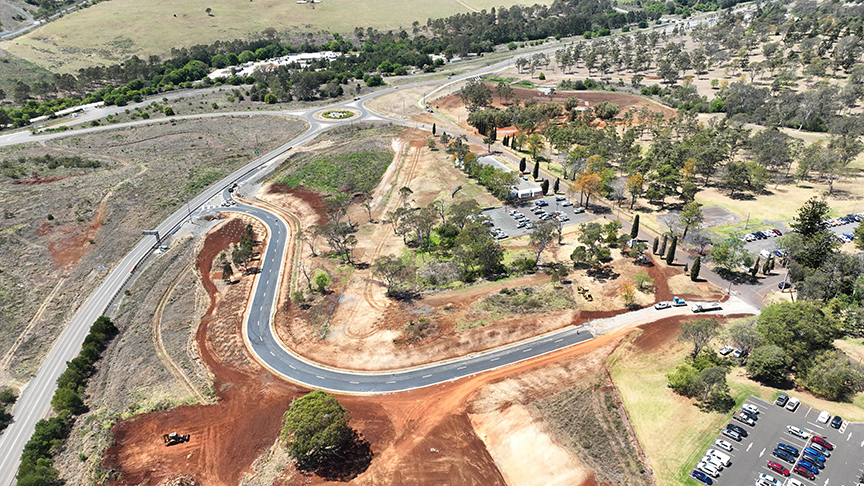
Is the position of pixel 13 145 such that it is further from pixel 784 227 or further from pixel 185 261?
pixel 784 227

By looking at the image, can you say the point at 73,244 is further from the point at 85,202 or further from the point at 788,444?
the point at 788,444

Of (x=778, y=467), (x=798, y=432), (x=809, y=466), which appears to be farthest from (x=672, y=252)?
(x=778, y=467)

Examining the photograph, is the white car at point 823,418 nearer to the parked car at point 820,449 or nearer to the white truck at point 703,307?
the parked car at point 820,449

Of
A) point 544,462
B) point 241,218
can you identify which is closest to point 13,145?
point 241,218

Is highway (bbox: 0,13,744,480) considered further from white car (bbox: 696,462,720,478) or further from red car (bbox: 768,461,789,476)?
red car (bbox: 768,461,789,476)

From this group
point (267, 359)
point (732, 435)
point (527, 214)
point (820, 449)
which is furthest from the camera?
point (527, 214)

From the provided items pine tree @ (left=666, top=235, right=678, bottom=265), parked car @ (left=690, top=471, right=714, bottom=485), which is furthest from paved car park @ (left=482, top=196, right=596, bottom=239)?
parked car @ (left=690, top=471, right=714, bottom=485)
